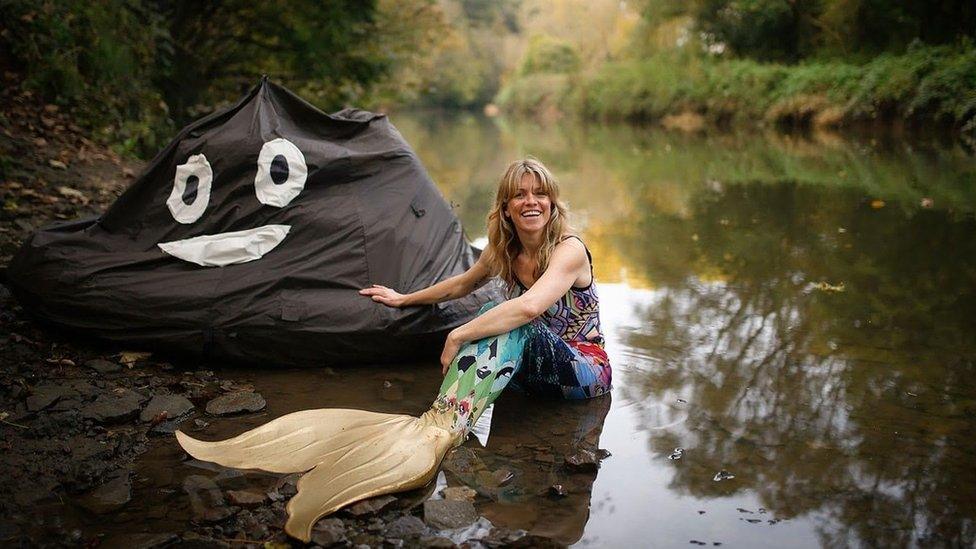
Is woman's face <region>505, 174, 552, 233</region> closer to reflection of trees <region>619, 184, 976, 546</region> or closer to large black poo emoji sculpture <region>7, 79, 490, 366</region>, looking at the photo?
large black poo emoji sculpture <region>7, 79, 490, 366</region>

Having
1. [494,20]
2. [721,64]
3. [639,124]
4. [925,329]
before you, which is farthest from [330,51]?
[494,20]

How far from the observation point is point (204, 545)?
89.3 inches

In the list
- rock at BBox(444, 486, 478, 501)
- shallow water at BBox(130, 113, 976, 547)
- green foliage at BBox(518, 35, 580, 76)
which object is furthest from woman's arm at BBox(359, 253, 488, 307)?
green foliage at BBox(518, 35, 580, 76)

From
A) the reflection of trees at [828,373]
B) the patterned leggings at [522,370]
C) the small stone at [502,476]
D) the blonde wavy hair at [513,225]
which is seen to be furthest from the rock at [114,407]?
the reflection of trees at [828,373]

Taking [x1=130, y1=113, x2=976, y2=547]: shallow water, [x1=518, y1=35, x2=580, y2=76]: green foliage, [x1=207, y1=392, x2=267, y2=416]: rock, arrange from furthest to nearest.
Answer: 1. [x1=518, y1=35, x2=580, y2=76]: green foliage
2. [x1=207, y1=392, x2=267, y2=416]: rock
3. [x1=130, y1=113, x2=976, y2=547]: shallow water

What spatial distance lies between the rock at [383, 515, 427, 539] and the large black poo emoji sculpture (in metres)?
1.38

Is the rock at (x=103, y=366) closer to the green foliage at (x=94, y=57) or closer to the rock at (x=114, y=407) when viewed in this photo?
the rock at (x=114, y=407)

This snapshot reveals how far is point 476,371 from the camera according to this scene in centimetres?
308

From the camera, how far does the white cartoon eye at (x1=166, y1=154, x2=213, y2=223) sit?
12.7 ft

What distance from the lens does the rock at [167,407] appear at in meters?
3.12

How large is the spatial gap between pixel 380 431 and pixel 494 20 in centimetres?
5741

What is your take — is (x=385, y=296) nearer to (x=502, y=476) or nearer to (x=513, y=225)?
(x=513, y=225)

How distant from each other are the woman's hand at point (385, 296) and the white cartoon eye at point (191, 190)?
0.89m

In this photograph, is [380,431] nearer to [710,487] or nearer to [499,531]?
[499,531]
